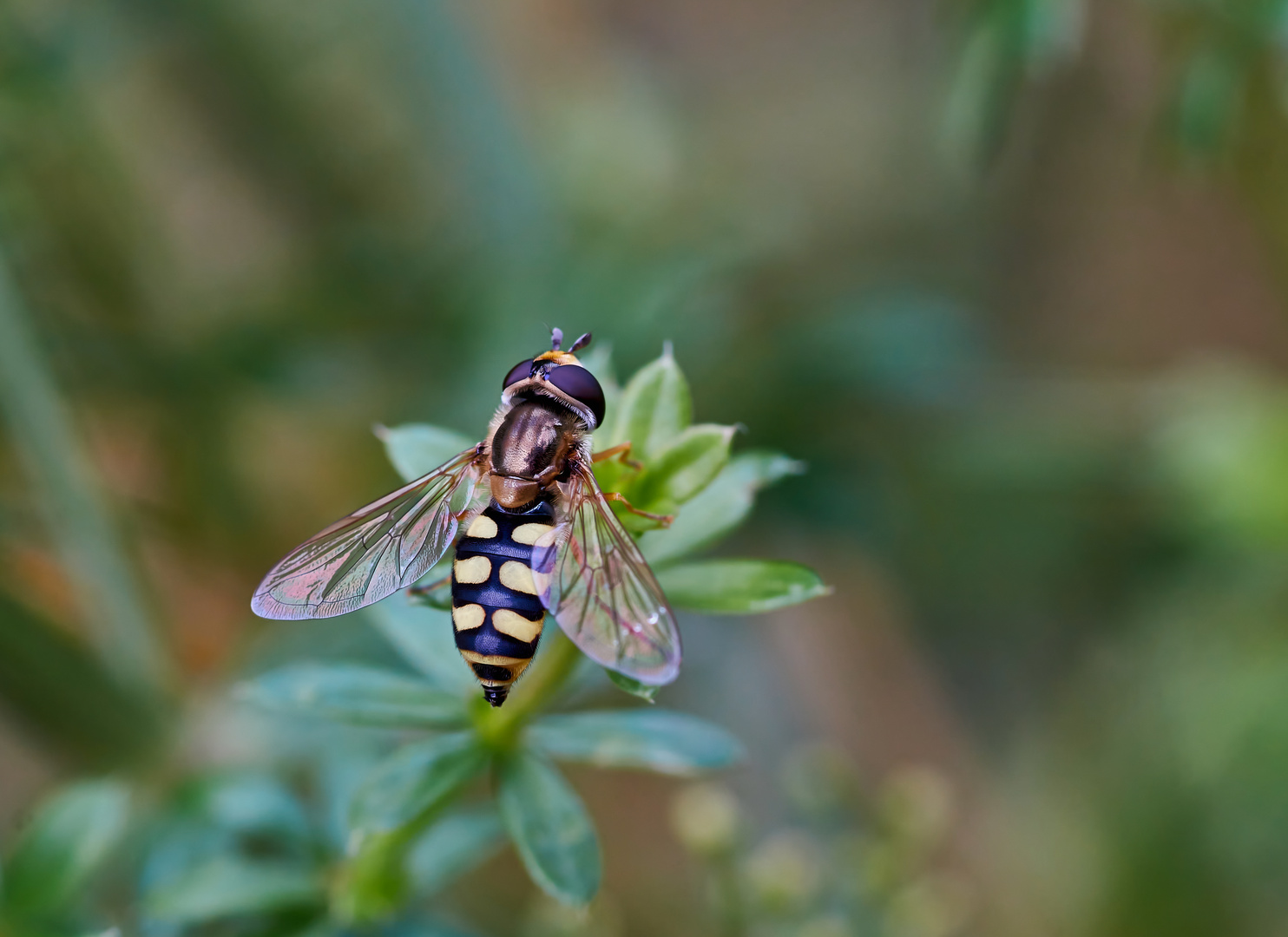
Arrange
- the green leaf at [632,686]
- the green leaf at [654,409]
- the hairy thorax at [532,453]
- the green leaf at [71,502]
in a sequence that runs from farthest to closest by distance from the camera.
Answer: the green leaf at [71,502], the hairy thorax at [532,453], the green leaf at [654,409], the green leaf at [632,686]

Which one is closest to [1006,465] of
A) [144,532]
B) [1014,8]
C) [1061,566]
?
[1061,566]

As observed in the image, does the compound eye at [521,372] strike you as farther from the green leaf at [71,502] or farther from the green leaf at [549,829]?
the green leaf at [71,502]

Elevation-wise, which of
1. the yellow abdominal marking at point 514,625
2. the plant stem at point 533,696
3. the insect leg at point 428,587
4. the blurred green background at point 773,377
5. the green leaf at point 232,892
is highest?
the blurred green background at point 773,377

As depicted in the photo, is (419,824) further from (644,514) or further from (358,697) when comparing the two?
(644,514)

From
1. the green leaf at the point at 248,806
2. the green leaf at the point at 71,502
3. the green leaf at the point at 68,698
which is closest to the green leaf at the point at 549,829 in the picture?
the green leaf at the point at 248,806

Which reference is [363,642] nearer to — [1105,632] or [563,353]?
[563,353]

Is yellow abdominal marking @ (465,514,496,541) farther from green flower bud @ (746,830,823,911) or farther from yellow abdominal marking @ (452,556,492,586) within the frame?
green flower bud @ (746,830,823,911)

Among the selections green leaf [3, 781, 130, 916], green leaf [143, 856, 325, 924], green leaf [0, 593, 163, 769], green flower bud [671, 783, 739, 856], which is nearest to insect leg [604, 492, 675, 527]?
green flower bud [671, 783, 739, 856]
